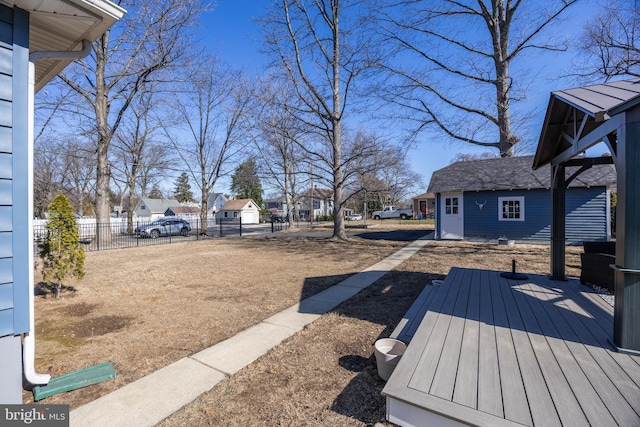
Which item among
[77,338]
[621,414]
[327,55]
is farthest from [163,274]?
[327,55]

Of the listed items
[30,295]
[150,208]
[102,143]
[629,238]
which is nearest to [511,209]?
[629,238]

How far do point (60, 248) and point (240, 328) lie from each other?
428 cm

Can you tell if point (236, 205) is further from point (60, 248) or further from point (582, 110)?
point (582, 110)

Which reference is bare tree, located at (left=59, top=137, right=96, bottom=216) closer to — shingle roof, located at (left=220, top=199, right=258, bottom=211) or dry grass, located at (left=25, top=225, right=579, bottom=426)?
shingle roof, located at (left=220, top=199, right=258, bottom=211)

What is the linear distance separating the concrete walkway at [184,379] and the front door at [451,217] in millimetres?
11870

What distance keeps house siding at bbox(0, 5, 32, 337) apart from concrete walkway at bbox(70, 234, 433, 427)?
95 centimetres

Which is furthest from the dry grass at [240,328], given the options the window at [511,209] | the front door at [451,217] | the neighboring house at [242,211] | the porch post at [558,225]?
the neighboring house at [242,211]

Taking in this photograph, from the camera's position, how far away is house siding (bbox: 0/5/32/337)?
91.7 inches

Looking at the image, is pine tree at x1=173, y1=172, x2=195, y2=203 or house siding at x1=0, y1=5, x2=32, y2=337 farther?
pine tree at x1=173, y1=172, x2=195, y2=203

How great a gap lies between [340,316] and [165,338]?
240 cm

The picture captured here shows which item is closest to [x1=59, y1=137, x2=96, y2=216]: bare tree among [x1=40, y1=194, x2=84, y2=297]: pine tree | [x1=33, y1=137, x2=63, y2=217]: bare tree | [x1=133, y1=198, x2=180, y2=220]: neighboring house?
[x1=33, y1=137, x2=63, y2=217]: bare tree

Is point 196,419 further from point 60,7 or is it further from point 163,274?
point 163,274

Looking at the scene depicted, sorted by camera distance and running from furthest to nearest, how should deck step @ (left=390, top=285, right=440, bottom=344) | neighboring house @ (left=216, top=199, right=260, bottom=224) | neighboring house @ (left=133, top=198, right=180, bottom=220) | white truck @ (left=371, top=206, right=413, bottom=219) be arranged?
neighboring house @ (left=133, top=198, right=180, bottom=220), neighboring house @ (left=216, top=199, right=260, bottom=224), white truck @ (left=371, top=206, right=413, bottom=219), deck step @ (left=390, top=285, right=440, bottom=344)

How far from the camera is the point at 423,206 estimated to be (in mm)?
39938
